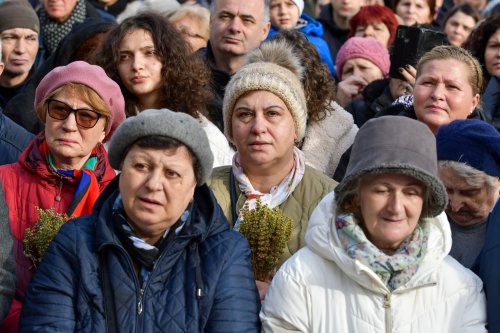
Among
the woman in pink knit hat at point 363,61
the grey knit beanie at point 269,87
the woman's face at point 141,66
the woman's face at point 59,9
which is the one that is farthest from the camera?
the woman's face at point 59,9

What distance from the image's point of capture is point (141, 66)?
6.70 metres

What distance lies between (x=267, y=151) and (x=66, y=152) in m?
1.07

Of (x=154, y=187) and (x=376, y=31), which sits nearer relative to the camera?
(x=154, y=187)

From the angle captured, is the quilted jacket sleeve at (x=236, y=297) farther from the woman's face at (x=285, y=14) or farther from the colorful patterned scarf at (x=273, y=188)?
the woman's face at (x=285, y=14)

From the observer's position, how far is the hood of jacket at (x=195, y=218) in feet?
15.1

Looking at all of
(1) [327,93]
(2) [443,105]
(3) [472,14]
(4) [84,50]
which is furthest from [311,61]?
(3) [472,14]

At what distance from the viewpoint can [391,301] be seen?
15.0 ft

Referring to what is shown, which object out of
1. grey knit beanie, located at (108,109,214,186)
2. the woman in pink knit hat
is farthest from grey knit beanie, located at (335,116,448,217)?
the woman in pink knit hat

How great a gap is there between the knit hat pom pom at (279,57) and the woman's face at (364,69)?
2.38 m

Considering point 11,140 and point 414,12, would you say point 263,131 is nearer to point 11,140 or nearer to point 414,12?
point 11,140

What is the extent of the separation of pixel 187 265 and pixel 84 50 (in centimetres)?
325

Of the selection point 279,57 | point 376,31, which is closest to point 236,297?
point 279,57

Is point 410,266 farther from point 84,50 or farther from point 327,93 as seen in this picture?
point 84,50

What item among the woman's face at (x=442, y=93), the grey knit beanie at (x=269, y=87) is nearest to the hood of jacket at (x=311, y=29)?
Answer: the woman's face at (x=442, y=93)
